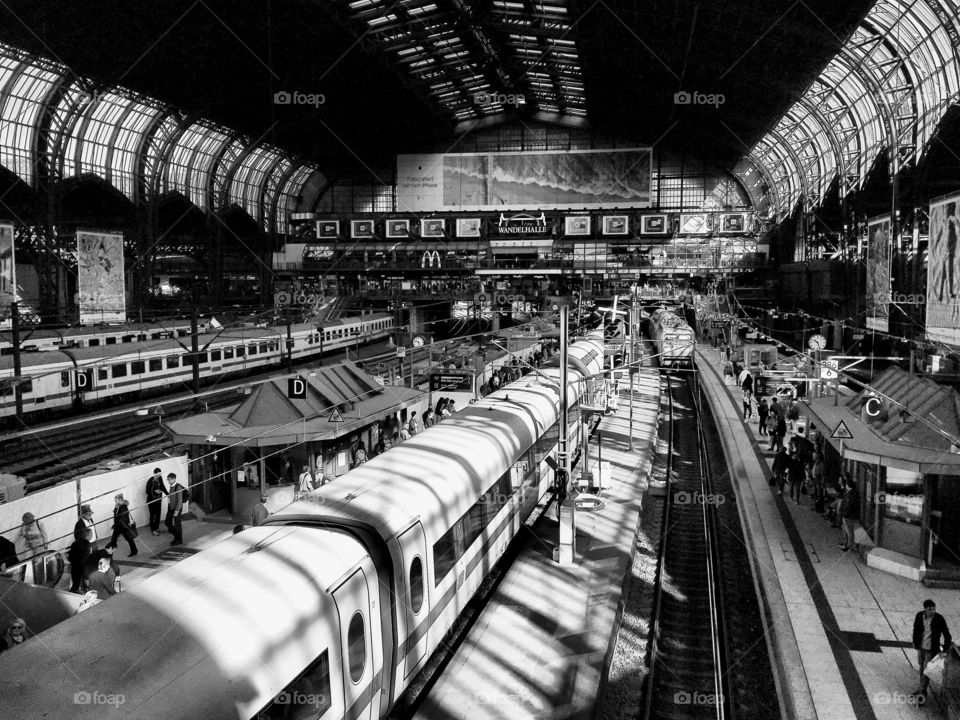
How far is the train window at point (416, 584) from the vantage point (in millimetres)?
A: 8438

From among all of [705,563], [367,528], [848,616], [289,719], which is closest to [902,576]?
[848,616]

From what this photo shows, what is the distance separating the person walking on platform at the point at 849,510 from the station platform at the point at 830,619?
0.34m

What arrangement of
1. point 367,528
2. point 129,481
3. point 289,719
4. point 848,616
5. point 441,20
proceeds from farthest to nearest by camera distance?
point 441,20 → point 129,481 → point 848,616 → point 367,528 → point 289,719

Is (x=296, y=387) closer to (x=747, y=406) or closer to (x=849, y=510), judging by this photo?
(x=849, y=510)

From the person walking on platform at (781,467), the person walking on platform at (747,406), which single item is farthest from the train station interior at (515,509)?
the person walking on platform at (747,406)

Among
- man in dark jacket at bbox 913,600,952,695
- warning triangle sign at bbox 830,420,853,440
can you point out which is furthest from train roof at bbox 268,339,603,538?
man in dark jacket at bbox 913,600,952,695

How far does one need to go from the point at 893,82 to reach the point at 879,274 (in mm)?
9198

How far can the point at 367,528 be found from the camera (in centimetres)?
791

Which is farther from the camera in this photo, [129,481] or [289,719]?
[129,481]

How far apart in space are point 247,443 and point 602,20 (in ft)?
110

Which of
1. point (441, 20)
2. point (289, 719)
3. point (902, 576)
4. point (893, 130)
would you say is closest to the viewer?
point (289, 719)

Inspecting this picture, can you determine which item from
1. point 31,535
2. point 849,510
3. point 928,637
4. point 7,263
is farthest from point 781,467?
point 7,263

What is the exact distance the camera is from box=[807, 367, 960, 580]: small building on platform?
1270cm

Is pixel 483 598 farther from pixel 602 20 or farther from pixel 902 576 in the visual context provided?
pixel 602 20
